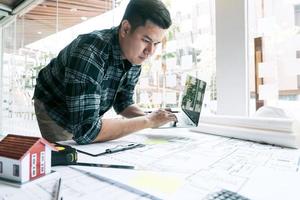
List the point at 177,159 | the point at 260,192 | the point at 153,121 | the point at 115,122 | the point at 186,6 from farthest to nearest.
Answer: the point at 186,6 < the point at 153,121 < the point at 115,122 < the point at 177,159 < the point at 260,192

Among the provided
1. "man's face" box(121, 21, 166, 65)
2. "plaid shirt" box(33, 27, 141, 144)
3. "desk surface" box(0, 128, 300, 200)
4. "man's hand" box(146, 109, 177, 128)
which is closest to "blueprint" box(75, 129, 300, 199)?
"desk surface" box(0, 128, 300, 200)

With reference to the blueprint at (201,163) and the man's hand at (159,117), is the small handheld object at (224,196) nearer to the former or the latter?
the blueprint at (201,163)

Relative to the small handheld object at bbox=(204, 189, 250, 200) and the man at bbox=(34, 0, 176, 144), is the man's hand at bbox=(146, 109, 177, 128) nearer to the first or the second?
the man at bbox=(34, 0, 176, 144)

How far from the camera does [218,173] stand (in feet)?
2.09

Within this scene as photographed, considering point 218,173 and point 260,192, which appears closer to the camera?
point 260,192

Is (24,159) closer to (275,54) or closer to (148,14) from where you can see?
(148,14)

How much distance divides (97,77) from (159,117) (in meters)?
0.37

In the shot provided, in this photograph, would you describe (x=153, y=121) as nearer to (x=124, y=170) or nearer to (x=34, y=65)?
(x=124, y=170)

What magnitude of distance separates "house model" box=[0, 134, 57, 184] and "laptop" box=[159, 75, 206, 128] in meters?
0.76

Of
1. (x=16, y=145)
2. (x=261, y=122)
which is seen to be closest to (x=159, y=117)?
(x=261, y=122)

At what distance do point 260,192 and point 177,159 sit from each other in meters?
0.30

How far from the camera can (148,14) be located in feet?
3.51

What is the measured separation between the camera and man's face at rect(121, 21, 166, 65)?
1088 millimetres

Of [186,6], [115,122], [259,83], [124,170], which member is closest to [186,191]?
[124,170]
